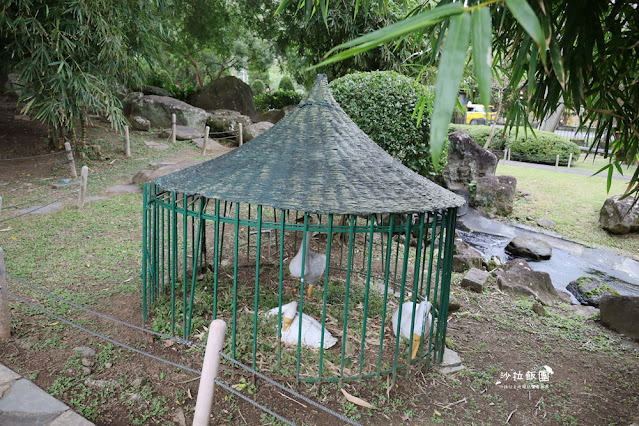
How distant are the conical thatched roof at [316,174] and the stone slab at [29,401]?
1.57m

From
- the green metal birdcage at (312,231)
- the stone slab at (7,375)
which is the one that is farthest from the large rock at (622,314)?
the stone slab at (7,375)

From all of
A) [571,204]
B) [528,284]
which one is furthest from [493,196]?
[528,284]

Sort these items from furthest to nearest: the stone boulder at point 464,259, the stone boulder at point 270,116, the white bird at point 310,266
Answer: the stone boulder at point 270,116
the stone boulder at point 464,259
the white bird at point 310,266

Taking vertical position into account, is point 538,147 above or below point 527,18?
below

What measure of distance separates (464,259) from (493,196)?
16.2ft

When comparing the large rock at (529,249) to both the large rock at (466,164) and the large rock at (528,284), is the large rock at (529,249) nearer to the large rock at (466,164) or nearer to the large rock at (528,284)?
the large rock at (528,284)

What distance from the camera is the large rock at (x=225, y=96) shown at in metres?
16.3

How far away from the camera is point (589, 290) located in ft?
21.4

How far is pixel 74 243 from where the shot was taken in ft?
18.9

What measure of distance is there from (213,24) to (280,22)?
2750 millimetres

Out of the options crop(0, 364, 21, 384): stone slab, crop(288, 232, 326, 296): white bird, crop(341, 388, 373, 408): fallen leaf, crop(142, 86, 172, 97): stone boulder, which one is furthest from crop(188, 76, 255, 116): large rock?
crop(341, 388, 373, 408): fallen leaf

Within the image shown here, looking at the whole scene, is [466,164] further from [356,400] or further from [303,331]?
[356,400]

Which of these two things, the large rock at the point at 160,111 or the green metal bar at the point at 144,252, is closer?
the green metal bar at the point at 144,252

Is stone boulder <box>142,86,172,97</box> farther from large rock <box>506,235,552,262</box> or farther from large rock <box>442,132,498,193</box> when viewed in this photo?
large rock <box>506,235,552,262</box>
